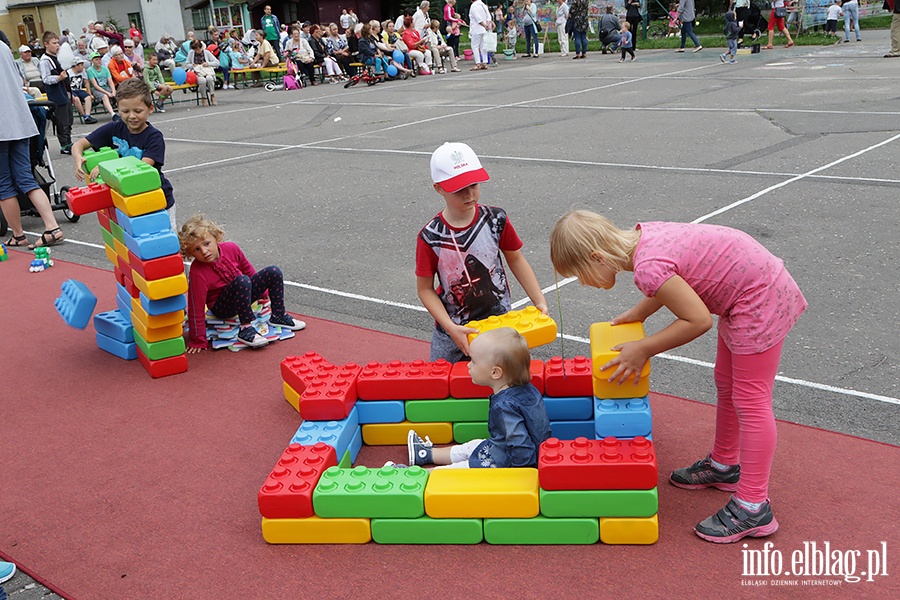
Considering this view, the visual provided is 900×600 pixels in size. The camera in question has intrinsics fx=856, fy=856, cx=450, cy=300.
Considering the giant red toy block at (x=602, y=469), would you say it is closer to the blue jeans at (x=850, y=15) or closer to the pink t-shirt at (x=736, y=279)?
the pink t-shirt at (x=736, y=279)

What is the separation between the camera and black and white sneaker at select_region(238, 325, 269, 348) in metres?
5.75

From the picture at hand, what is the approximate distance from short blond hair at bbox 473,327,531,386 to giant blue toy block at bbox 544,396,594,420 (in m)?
0.43

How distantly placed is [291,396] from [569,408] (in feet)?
5.26

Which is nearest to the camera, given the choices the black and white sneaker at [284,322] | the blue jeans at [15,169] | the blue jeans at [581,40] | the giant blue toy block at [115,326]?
the giant blue toy block at [115,326]

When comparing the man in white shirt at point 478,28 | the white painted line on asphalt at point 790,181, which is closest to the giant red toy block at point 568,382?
the white painted line on asphalt at point 790,181

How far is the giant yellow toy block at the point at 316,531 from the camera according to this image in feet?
11.7

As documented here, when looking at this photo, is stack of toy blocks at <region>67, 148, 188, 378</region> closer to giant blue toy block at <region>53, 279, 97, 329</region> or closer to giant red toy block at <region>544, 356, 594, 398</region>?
giant blue toy block at <region>53, 279, 97, 329</region>

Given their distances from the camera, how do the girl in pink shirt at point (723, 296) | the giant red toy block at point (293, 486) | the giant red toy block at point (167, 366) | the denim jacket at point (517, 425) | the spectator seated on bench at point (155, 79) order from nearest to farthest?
the girl in pink shirt at point (723, 296)
the giant red toy block at point (293, 486)
the denim jacket at point (517, 425)
the giant red toy block at point (167, 366)
the spectator seated on bench at point (155, 79)

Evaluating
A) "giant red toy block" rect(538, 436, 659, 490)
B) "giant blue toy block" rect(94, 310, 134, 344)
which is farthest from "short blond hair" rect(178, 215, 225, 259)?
"giant red toy block" rect(538, 436, 659, 490)

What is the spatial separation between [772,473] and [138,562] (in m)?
2.76

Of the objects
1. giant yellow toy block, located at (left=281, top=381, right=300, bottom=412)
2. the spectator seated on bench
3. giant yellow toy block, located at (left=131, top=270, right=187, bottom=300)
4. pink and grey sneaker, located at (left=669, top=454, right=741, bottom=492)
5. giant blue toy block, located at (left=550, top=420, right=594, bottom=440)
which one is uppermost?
the spectator seated on bench

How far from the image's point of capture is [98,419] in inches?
193

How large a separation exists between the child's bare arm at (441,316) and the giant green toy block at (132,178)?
1841 millimetres

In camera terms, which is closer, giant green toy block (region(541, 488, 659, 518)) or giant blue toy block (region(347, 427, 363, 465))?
giant green toy block (region(541, 488, 659, 518))
